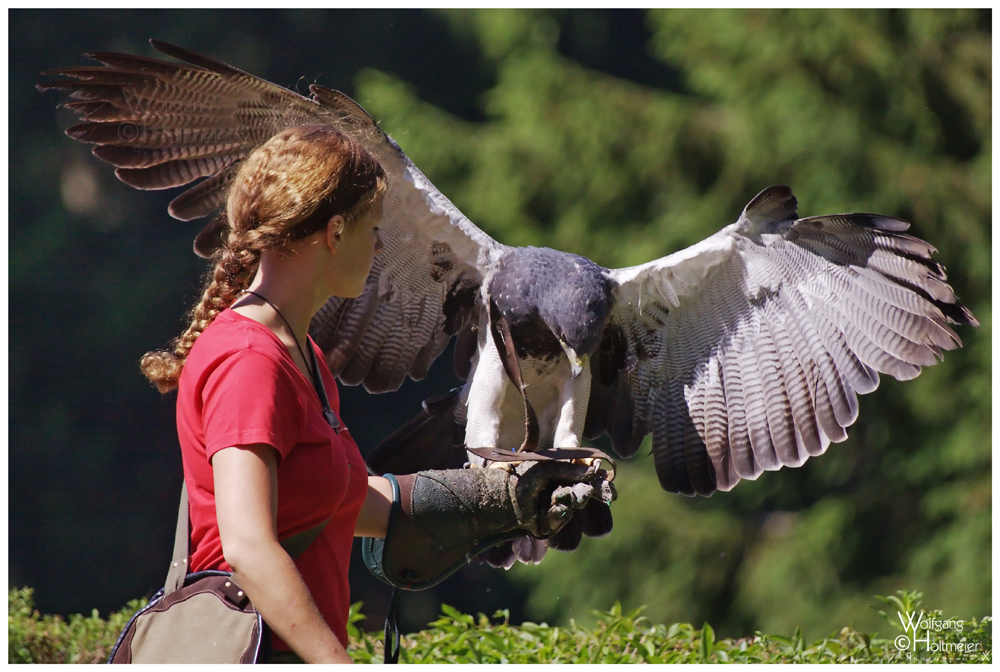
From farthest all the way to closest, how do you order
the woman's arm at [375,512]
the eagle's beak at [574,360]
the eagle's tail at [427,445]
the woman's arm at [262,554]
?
the eagle's tail at [427,445]
the eagle's beak at [574,360]
the woman's arm at [375,512]
the woman's arm at [262,554]

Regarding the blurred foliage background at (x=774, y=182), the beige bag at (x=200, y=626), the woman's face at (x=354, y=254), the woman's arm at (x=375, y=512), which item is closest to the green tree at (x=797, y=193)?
the blurred foliage background at (x=774, y=182)

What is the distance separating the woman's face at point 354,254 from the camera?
1676mm

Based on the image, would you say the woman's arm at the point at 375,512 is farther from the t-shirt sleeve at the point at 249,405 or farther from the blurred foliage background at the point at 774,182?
the blurred foliage background at the point at 774,182

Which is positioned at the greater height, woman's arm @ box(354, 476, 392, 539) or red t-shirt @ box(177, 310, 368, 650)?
red t-shirt @ box(177, 310, 368, 650)

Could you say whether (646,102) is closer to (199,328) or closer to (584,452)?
(584,452)

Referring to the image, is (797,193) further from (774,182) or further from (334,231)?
(334,231)

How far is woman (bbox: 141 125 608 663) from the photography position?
1.38 metres

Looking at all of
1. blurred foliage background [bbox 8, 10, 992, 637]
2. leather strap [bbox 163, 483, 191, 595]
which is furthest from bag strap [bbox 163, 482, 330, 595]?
blurred foliage background [bbox 8, 10, 992, 637]

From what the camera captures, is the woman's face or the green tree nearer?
the woman's face

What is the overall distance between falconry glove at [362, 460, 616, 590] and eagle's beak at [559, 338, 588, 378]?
1.02 ft

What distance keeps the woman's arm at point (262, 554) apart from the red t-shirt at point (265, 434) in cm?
4

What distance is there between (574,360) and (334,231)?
1327mm

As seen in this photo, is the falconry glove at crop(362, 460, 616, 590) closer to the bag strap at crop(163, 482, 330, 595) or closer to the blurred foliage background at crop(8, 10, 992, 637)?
the bag strap at crop(163, 482, 330, 595)

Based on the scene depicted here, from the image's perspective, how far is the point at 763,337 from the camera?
10.1 feet
